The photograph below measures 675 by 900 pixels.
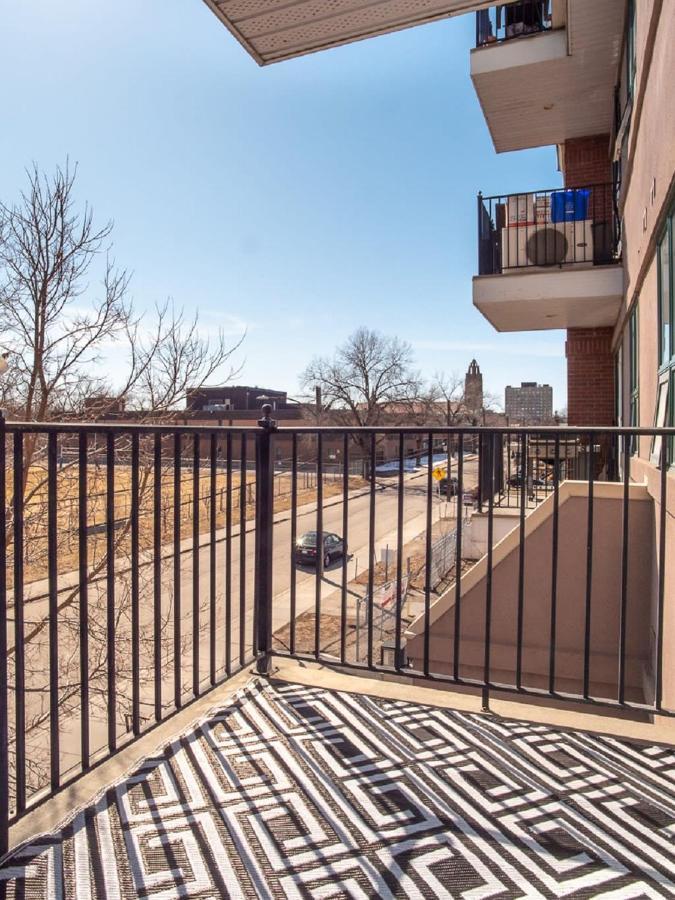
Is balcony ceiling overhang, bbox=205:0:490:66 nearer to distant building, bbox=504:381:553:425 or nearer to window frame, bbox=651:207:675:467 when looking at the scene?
window frame, bbox=651:207:675:467

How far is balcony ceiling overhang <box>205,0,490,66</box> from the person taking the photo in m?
2.10

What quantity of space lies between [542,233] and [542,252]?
254 millimetres

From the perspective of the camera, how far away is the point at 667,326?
363 cm

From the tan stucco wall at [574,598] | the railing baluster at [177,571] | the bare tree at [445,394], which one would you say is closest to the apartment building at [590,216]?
the tan stucco wall at [574,598]

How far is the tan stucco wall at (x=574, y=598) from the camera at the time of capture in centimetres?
463

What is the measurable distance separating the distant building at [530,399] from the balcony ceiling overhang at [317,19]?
44.7 meters

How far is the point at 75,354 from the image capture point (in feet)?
31.5

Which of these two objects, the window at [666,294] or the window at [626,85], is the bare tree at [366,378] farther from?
the window at [666,294]

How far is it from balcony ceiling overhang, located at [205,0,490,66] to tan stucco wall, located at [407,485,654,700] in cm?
361

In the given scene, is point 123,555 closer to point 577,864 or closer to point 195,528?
point 195,528

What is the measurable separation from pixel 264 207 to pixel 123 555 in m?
12.5

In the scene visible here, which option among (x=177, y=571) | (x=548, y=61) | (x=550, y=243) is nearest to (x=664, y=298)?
(x=177, y=571)

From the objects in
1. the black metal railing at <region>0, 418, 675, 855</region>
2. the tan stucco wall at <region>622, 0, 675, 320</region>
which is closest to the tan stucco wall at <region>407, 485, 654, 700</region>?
the black metal railing at <region>0, 418, 675, 855</region>

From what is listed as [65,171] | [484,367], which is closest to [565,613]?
[65,171]
